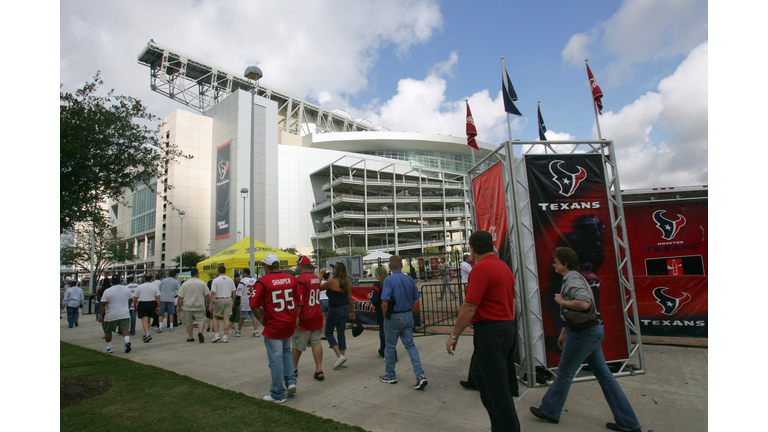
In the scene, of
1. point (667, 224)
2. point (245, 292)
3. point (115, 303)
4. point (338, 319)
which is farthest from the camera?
point (245, 292)

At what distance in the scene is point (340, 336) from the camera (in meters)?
6.83

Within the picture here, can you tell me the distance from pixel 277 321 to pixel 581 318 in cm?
369

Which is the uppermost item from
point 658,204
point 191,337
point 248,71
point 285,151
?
point 285,151

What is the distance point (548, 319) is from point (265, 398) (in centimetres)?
409

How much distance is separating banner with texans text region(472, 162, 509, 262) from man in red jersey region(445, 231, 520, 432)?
246 centimetres

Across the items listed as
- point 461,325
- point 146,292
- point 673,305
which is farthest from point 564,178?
point 146,292

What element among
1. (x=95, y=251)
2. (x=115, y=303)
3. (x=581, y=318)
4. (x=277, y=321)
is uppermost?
(x=95, y=251)

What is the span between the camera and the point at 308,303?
5848 millimetres

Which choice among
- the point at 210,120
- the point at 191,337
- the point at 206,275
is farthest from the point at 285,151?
the point at 191,337

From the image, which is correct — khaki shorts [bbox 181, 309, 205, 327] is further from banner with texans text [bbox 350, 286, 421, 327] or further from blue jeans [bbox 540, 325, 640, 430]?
blue jeans [bbox 540, 325, 640, 430]

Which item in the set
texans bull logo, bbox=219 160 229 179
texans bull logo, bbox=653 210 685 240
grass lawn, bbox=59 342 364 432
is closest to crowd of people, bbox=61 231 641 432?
grass lawn, bbox=59 342 364 432

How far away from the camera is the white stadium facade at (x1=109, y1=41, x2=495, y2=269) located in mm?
60531

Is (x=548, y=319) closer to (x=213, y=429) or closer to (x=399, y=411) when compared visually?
(x=399, y=411)

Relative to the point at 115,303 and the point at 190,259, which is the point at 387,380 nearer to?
the point at 115,303
